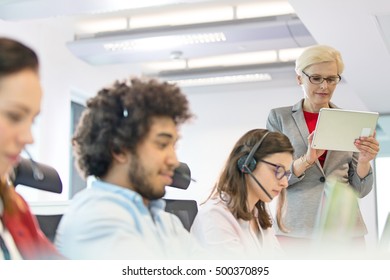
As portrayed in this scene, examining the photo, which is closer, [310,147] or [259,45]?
[310,147]

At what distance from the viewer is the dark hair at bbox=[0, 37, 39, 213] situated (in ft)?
5.08

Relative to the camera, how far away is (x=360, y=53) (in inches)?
99.0

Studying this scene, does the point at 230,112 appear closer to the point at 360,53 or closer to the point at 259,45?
the point at 360,53

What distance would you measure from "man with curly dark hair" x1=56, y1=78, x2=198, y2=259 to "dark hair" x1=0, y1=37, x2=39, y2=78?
202 mm

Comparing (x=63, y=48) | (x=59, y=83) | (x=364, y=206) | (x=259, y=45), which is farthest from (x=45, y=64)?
(x=259, y=45)

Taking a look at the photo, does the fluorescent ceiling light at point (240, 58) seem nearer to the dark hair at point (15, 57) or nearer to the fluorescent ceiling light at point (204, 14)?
the fluorescent ceiling light at point (204, 14)

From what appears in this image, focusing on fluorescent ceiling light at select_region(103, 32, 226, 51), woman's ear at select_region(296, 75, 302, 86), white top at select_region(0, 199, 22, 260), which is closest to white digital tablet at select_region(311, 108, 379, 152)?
woman's ear at select_region(296, 75, 302, 86)

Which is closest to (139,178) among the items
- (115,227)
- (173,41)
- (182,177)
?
(115,227)

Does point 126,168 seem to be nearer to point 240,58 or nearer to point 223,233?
point 223,233

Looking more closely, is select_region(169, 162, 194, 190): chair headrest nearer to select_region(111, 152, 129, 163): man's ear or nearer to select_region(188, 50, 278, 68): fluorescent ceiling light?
select_region(111, 152, 129, 163): man's ear

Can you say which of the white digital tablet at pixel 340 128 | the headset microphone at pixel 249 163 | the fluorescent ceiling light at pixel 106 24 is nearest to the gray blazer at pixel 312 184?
the white digital tablet at pixel 340 128

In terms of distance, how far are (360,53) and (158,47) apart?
1.35 meters

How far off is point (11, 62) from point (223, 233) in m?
0.73

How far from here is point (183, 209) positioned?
1707mm
